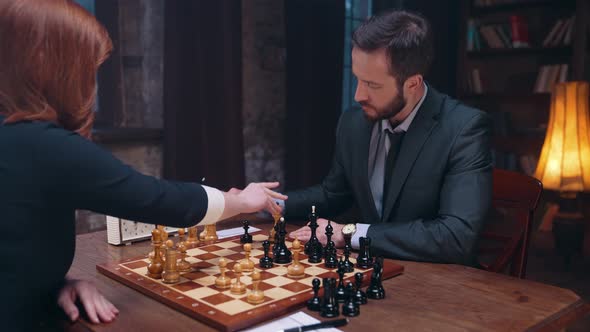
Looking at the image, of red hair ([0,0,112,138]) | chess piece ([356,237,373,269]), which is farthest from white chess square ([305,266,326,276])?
red hair ([0,0,112,138])

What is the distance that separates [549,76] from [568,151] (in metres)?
1.09

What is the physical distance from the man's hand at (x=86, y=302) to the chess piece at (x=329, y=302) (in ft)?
1.56

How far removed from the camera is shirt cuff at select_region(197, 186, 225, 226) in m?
1.41

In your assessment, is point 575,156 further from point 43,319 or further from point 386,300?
point 43,319

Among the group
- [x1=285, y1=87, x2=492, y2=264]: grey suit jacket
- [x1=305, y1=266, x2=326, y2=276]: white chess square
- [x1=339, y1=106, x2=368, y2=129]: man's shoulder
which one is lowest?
[x1=305, y1=266, x2=326, y2=276]: white chess square

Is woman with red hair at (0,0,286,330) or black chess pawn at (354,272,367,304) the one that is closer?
woman with red hair at (0,0,286,330)

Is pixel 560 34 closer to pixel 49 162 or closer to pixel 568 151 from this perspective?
pixel 568 151

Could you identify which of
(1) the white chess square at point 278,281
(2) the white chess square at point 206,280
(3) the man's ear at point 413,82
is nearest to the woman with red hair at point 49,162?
(2) the white chess square at point 206,280

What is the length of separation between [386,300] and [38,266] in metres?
0.82

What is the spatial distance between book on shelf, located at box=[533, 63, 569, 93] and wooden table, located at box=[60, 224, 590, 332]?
14.0ft

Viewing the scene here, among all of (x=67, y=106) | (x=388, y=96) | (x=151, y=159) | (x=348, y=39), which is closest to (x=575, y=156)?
→ (x=348, y=39)

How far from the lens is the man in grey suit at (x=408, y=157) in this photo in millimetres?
1819

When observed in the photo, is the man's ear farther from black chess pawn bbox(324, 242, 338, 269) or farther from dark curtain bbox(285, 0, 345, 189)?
dark curtain bbox(285, 0, 345, 189)

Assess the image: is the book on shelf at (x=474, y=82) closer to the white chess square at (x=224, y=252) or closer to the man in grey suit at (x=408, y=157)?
the man in grey suit at (x=408, y=157)
